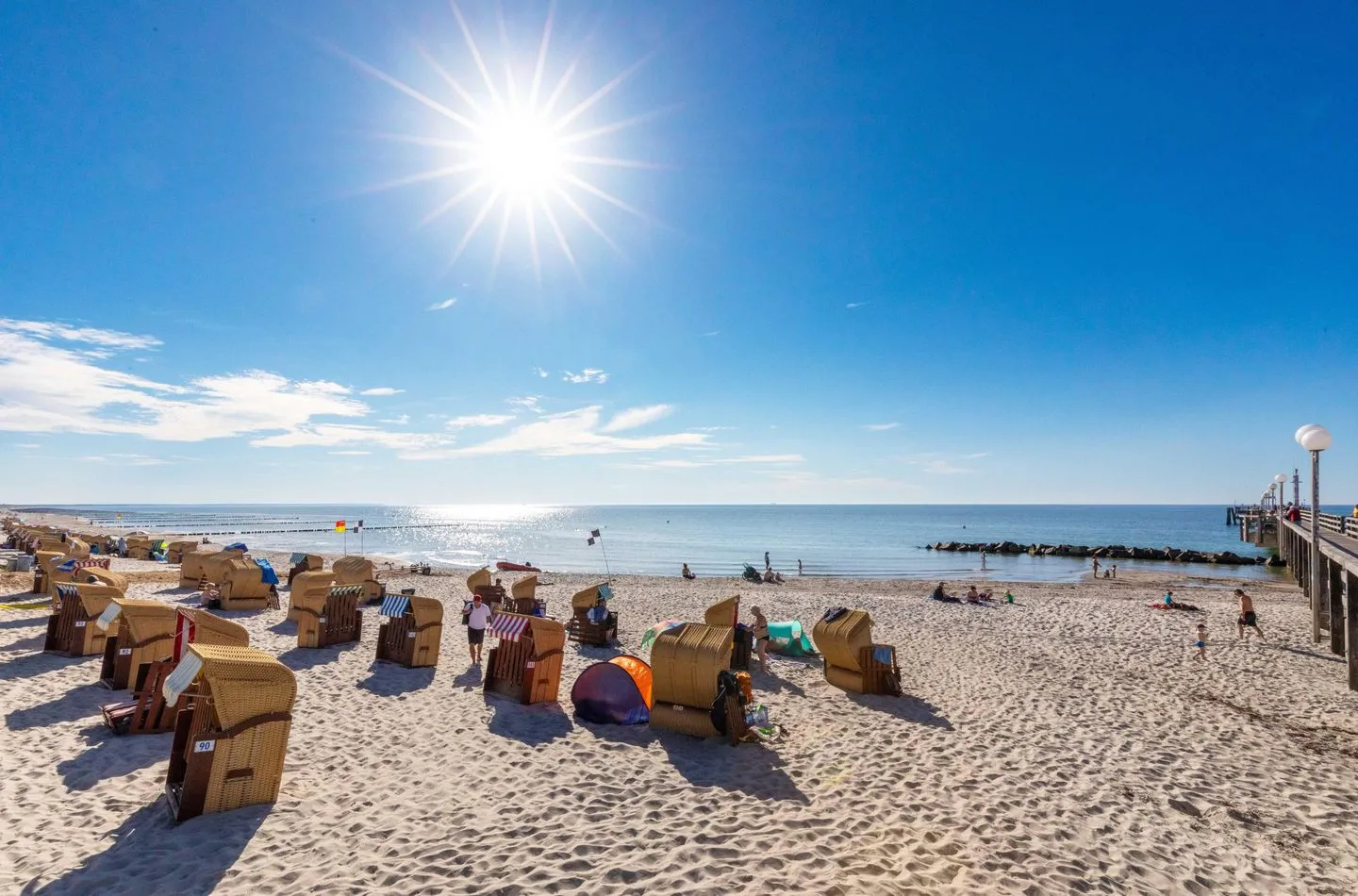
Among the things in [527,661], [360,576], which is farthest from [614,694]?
[360,576]

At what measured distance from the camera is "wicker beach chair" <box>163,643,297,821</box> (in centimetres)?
605

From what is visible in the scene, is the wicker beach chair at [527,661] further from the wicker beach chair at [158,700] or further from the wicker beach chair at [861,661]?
the wicker beach chair at [861,661]

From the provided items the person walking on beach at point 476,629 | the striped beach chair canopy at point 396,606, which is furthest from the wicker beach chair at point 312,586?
the person walking on beach at point 476,629

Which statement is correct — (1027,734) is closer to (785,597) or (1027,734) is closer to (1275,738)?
(1275,738)

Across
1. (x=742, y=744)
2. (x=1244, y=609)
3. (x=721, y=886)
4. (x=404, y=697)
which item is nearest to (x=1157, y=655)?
(x=1244, y=609)

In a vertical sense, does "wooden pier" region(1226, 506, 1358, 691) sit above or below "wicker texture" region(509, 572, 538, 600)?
above

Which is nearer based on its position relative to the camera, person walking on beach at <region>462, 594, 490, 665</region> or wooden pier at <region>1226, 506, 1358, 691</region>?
wooden pier at <region>1226, 506, 1358, 691</region>

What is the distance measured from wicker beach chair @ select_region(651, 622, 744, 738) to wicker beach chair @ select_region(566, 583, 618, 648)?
265 inches

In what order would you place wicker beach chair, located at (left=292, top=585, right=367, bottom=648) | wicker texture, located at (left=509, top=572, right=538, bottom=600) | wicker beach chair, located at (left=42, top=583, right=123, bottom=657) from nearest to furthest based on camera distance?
wicker beach chair, located at (left=42, top=583, right=123, bottom=657) → wicker beach chair, located at (left=292, top=585, right=367, bottom=648) → wicker texture, located at (left=509, top=572, right=538, bottom=600)

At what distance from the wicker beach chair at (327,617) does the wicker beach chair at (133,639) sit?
138 inches

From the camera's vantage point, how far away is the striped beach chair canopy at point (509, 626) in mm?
10789

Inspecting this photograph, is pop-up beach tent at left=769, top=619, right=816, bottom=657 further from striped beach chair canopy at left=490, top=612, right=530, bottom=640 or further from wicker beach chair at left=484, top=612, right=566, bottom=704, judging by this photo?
striped beach chair canopy at left=490, top=612, right=530, bottom=640

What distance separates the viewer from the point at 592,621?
52.0ft

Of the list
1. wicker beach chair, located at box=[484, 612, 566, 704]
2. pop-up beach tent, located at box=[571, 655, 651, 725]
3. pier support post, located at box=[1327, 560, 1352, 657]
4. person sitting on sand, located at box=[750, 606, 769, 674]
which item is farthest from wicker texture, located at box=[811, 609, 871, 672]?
pier support post, located at box=[1327, 560, 1352, 657]
